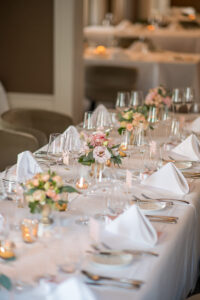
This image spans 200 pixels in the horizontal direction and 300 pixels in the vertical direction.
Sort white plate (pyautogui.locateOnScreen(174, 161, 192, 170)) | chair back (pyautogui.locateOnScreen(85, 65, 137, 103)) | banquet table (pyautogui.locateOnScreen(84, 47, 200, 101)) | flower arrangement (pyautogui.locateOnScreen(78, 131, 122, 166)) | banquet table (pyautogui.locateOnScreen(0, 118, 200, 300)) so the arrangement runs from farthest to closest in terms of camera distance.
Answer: banquet table (pyautogui.locateOnScreen(84, 47, 200, 101))
chair back (pyautogui.locateOnScreen(85, 65, 137, 103))
white plate (pyautogui.locateOnScreen(174, 161, 192, 170))
flower arrangement (pyautogui.locateOnScreen(78, 131, 122, 166))
banquet table (pyautogui.locateOnScreen(0, 118, 200, 300))

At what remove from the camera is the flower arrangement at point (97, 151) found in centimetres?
232

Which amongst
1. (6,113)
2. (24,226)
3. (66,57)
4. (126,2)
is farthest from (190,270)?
(126,2)

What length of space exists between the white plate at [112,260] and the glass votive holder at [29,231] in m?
0.22

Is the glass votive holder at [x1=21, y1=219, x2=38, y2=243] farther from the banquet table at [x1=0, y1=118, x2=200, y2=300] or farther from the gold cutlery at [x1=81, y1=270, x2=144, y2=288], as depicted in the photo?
the gold cutlery at [x1=81, y1=270, x2=144, y2=288]

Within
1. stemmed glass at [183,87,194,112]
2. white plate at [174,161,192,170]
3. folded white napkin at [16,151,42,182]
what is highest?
folded white napkin at [16,151,42,182]

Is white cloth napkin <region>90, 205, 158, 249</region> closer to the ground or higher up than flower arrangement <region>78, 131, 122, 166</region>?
closer to the ground

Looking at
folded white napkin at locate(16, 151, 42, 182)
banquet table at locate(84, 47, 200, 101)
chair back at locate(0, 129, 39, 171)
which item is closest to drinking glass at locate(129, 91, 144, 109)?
chair back at locate(0, 129, 39, 171)

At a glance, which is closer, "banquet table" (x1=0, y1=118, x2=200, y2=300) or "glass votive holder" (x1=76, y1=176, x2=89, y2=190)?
"banquet table" (x1=0, y1=118, x2=200, y2=300)

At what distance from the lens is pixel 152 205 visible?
220 cm

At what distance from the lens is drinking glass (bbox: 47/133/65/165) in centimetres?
251

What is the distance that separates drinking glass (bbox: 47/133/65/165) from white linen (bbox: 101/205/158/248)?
28.7 inches

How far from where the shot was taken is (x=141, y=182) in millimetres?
2512

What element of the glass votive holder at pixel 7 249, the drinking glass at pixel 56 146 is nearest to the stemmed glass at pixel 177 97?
the drinking glass at pixel 56 146

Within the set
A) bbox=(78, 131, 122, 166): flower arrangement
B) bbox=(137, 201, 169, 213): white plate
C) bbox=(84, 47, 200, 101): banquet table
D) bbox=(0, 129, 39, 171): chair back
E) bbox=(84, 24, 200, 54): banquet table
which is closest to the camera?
bbox=(137, 201, 169, 213): white plate
